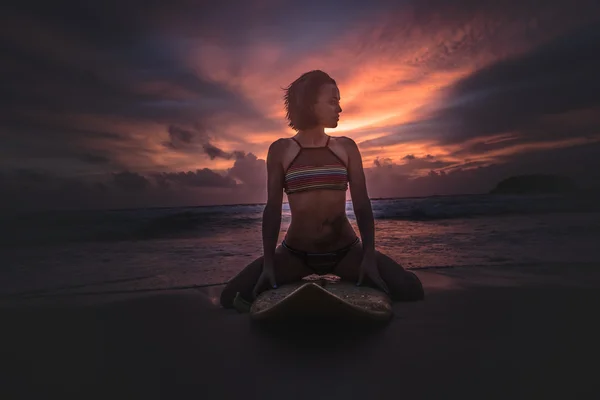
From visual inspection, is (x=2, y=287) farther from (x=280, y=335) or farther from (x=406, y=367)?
(x=406, y=367)

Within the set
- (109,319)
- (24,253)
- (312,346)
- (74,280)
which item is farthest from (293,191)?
(24,253)

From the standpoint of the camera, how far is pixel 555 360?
2279 millimetres

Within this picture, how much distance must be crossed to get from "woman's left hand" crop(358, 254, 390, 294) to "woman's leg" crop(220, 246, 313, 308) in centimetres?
52

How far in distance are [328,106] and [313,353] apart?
213 cm

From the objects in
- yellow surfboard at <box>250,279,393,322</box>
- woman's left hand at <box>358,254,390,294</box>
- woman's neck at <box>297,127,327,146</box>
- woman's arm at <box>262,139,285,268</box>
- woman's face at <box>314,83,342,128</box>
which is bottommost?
yellow surfboard at <box>250,279,393,322</box>

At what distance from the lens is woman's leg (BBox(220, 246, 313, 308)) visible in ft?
11.9

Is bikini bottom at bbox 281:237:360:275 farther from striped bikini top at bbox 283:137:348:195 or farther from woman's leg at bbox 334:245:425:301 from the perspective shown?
striped bikini top at bbox 283:137:348:195

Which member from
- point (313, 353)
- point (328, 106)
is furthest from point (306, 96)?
point (313, 353)

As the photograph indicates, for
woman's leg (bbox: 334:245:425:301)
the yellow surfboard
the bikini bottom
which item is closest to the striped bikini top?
the bikini bottom

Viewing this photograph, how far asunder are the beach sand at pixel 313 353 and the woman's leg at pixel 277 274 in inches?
8.7

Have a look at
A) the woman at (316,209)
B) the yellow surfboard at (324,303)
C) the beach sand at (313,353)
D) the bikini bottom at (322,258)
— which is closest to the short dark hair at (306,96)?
the woman at (316,209)

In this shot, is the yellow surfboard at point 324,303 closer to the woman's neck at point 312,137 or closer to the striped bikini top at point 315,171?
the striped bikini top at point 315,171

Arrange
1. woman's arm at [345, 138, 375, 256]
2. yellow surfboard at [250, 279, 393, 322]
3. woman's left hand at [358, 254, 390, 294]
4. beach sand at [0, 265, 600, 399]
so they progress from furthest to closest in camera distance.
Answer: woman's arm at [345, 138, 375, 256], woman's left hand at [358, 254, 390, 294], yellow surfboard at [250, 279, 393, 322], beach sand at [0, 265, 600, 399]

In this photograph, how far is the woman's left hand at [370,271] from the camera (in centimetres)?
345
